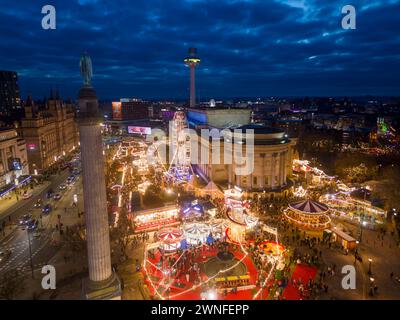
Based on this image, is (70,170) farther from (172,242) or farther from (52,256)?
(172,242)

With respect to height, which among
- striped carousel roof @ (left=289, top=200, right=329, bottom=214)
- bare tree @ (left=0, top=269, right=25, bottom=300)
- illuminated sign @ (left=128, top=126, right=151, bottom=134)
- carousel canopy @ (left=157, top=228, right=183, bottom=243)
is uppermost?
illuminated sign @ (left=128, top=126, right=151, bottom=134)

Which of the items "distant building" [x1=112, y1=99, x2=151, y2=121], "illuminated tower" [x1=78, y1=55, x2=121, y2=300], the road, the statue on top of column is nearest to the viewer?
the statue on top of column

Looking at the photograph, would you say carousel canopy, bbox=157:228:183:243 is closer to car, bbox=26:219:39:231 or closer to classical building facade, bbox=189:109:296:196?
car, bbox=26:219:39:231

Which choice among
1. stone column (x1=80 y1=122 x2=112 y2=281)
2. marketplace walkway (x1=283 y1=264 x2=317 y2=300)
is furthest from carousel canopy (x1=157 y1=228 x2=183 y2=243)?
marketplace walkway (x1=283 y1=264 x2=317 y2=300)

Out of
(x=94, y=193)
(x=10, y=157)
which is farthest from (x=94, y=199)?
(x=10, y=157)

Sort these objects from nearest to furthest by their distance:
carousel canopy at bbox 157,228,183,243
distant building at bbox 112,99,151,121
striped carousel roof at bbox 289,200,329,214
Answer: carousel canopy at bbox 157,228,183,243
striped carousel roof at bbox 289,200,329,214
distant building at bbox 112,99,151,121

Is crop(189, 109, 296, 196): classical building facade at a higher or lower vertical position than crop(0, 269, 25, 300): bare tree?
higher

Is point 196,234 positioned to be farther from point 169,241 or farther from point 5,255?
point 5,255

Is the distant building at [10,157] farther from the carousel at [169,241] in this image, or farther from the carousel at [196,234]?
the carousel at [196,234]
